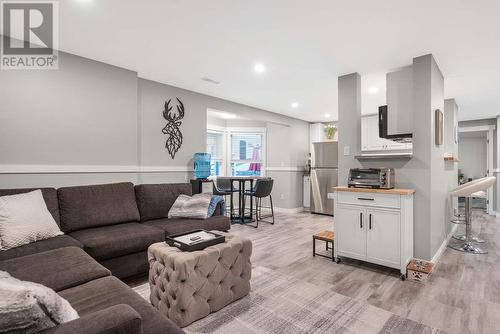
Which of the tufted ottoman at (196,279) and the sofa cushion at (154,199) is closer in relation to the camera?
the tufted ottoman at (196,279)

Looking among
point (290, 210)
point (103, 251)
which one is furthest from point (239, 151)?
point (103, 251)

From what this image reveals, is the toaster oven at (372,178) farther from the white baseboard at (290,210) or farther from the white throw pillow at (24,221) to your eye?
the white baseboard at (290,210)

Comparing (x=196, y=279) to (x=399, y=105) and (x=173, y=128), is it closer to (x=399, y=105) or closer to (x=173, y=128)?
(x=173, y=128)

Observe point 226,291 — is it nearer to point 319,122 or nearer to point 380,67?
point 380,67

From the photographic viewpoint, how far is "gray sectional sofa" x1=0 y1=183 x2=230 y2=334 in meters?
1.08

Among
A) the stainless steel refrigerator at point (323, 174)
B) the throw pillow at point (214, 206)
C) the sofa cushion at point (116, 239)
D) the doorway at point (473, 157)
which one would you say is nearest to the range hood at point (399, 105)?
the throw pillow at point (214, 206)

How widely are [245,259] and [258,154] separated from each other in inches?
189

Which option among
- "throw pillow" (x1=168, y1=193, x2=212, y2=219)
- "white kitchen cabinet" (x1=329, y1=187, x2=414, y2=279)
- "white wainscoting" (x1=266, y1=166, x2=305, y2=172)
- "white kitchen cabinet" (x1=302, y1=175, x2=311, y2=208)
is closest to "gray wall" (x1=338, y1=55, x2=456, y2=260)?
"white kitchen cabinet" (x1=329, y1=187, x2=414, y2=279)

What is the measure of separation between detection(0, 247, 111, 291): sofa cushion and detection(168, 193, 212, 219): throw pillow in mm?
1343

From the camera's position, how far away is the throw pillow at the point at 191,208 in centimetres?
316

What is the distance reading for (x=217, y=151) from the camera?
264 inches

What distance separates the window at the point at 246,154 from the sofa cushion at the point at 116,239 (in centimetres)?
420

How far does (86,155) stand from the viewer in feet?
10.3

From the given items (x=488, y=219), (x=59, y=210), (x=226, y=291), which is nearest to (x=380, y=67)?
(x=226, y=291)
